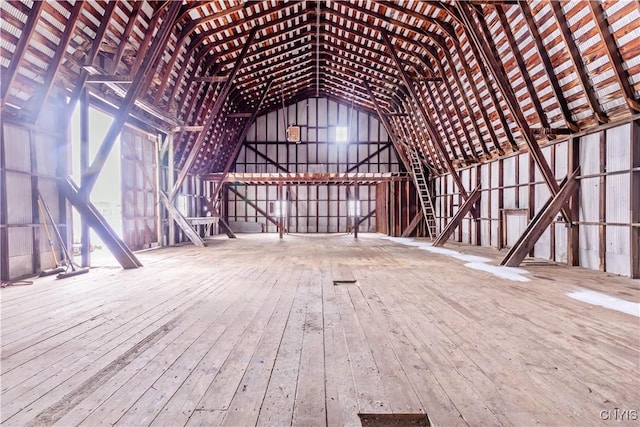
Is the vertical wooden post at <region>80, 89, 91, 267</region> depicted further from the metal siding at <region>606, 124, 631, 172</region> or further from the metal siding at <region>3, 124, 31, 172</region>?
the metal siding at <region>606, 124, 631, 172</region>

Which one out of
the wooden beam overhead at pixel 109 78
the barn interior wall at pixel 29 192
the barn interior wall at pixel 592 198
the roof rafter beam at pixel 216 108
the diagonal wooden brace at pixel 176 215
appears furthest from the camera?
the diagonal wooden brace at pixel 176 215

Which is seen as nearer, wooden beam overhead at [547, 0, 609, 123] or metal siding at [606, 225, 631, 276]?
wooden beam overhead at [547, 0, 609, 123]

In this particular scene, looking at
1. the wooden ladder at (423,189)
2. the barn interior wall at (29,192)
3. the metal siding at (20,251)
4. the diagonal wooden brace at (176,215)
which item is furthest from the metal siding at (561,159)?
the metal siding at (20,251)

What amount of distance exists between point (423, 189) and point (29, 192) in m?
13.9

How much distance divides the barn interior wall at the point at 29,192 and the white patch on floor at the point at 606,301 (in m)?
9.24

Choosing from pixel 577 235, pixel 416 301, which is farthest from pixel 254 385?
pixel 577 235

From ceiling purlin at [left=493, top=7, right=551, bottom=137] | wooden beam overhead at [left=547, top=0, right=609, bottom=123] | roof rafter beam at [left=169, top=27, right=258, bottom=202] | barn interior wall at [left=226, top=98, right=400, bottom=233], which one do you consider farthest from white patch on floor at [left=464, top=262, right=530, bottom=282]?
barn interior wall at [left=226, top=98, right=400, bottom=233]

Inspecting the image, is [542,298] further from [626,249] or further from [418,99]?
[418,99]

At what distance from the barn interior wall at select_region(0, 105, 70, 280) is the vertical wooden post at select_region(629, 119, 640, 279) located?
11.2 metres

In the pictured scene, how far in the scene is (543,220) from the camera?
717 cm

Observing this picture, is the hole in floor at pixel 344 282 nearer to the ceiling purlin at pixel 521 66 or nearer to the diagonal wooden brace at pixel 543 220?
the diagonal wooden brace at pixel 543 220

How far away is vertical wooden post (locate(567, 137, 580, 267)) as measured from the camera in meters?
7.38

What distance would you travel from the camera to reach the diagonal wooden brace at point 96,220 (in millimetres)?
6781

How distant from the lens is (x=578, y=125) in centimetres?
736
